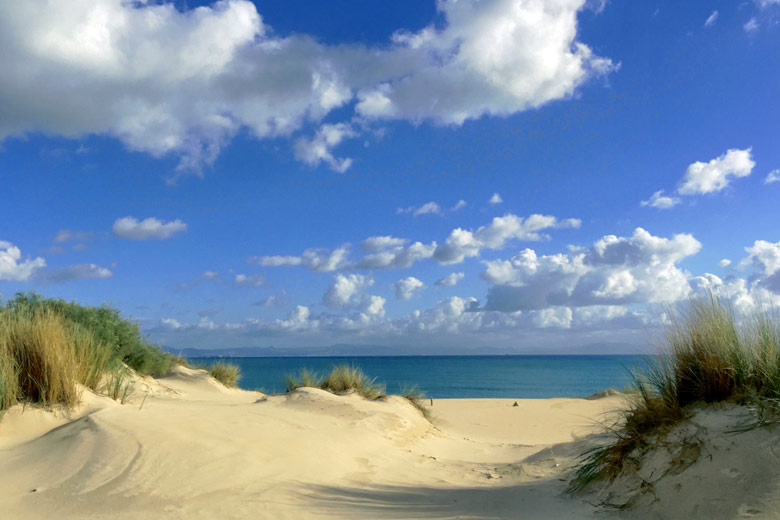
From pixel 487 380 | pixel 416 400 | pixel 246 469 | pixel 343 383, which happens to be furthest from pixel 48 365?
pixel 487 380

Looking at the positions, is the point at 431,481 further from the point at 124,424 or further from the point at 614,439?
the point at 124,424

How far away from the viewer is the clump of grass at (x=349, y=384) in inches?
509

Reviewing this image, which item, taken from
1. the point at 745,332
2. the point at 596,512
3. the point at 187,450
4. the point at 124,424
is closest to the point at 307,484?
the point at 187,450

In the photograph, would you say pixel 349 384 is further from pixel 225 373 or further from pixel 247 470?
pixel 247 470

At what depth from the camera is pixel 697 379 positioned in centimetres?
530

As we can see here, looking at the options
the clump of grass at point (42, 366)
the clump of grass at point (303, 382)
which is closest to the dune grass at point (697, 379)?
the clump of grass at point (42, 366)

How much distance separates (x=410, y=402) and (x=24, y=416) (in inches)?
317

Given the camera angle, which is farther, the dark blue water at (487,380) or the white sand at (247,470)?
the dark blue water at (487,380)

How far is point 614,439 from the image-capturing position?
5.95m

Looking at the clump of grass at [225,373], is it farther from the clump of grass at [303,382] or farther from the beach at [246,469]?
the beach at [246,469]

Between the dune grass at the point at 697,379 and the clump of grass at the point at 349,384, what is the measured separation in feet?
25.2

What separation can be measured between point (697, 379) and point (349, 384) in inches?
357

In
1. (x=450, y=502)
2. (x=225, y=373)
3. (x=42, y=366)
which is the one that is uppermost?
(x=42, y=366)

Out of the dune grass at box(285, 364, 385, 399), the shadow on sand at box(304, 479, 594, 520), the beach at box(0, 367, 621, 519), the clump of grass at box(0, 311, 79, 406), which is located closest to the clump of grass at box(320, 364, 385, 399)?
the dune grass at box(285, 364, 385, 399)
